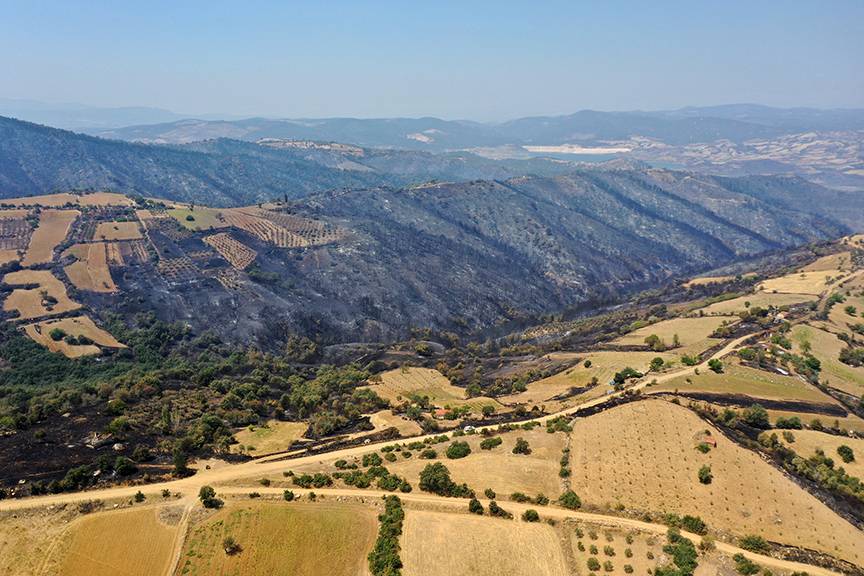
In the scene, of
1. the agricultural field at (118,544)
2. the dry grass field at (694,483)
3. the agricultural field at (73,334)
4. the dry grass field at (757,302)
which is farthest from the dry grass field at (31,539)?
the dry grass field at (757,302)

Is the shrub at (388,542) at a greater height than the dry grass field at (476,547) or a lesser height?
greater

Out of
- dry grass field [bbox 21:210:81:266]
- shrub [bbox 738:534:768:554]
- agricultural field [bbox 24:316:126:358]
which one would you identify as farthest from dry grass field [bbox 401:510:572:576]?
dry grass field [bbox 21:210:81:266]

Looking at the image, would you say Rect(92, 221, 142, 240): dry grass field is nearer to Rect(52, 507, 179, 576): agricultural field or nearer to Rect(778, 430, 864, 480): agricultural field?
Rect(52, 507, 179, 576): agricultural field

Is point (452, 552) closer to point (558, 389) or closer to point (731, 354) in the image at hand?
point (558, 389)

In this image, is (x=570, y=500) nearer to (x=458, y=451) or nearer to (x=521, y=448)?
(x=521, y=448)

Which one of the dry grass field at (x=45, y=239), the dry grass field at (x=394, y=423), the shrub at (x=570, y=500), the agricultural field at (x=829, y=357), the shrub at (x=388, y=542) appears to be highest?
the dry grass field at (x=45, y=239)

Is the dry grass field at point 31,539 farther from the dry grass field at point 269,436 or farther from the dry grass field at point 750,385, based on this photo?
the dry grass field at point 750,385

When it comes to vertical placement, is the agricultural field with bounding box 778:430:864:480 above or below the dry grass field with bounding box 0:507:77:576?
below
